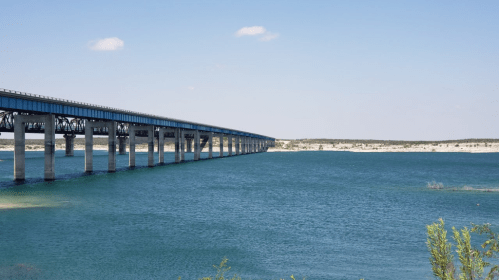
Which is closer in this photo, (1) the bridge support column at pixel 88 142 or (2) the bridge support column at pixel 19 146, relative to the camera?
(2) the bridge support column at pixel 19 146

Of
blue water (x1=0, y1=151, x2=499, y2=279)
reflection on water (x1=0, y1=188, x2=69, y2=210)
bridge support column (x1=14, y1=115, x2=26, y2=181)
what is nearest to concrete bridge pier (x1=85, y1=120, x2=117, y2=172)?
bridge support column (x1=14, y1=115, x2=26, y2=181)

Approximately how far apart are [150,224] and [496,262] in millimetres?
24561

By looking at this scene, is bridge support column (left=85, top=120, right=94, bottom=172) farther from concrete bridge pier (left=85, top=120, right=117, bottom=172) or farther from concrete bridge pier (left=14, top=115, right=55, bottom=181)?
concrete bridge pier (left=14, top=115, right=55, bottom=181)

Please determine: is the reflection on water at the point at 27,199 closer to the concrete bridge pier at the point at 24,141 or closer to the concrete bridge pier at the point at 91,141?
the concrete bridge pier at the point at 24,141

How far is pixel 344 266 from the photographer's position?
24.0 meters

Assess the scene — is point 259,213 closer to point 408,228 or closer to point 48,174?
point 408,228

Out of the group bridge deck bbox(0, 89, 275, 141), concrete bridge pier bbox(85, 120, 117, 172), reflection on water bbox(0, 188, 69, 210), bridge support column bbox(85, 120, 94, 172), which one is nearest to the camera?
reflection on water bbox(0, 188, 69, 210)

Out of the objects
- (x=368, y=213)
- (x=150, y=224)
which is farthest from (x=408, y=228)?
(x=150, y=224)

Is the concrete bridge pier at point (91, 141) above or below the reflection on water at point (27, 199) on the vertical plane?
above

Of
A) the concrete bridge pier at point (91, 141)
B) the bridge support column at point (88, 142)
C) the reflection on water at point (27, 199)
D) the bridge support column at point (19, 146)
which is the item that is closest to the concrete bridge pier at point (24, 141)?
the bridge support column at point (19, 146)

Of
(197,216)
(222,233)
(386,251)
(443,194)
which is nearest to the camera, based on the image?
(386,251)

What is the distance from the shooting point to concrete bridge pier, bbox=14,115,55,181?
6147cm

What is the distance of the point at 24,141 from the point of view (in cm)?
6256

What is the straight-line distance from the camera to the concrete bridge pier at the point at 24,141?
202 ft
